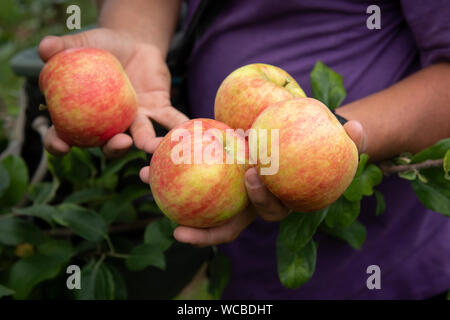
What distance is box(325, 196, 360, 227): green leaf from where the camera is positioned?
0.77 meters

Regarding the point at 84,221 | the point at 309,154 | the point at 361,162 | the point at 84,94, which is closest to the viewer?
the point at 309,154

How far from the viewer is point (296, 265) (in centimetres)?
85

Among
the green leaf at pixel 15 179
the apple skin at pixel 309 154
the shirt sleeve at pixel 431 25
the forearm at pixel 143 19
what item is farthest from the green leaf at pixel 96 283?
the shirt sleeve at pixel 431 25

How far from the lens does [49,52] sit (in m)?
0.89

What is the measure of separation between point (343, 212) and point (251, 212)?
7.5 inches

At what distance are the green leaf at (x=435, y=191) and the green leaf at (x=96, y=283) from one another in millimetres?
756

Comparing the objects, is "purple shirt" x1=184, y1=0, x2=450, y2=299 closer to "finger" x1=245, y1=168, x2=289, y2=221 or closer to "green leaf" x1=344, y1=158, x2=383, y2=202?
"green leaf" x1=344, y1=158, x2=383, y2=202

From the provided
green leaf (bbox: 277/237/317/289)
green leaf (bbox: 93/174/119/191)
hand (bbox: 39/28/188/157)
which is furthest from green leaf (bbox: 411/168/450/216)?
green leaf (bbox: 93/174/119/191)

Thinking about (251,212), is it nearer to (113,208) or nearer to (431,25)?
(113,208)

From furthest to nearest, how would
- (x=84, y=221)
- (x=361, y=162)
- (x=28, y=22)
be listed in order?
1. (x=28, y=22)
2. (x=84, y=221)
3. (x=361, y=162)

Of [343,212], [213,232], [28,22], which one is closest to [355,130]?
[343,212]
